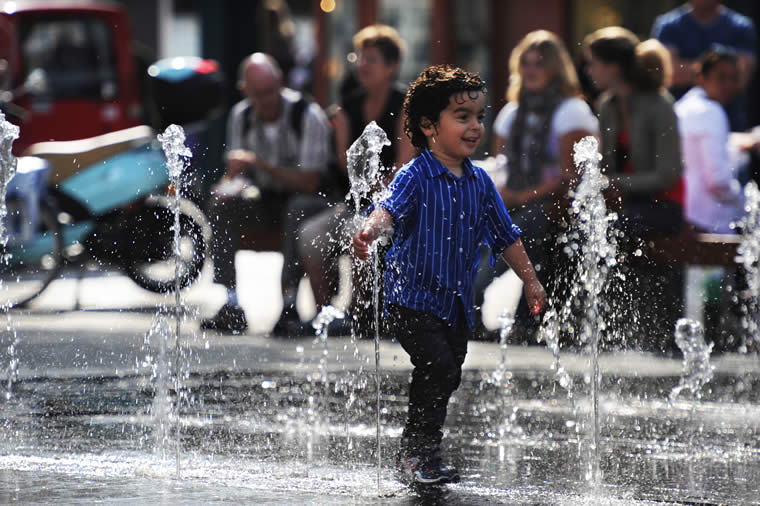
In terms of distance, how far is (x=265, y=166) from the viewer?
27.5 ft

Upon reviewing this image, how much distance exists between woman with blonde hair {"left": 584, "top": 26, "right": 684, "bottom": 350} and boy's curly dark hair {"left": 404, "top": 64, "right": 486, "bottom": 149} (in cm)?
247

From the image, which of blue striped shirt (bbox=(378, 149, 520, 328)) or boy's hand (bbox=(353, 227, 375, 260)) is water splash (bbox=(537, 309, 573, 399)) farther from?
boy's hand (bbox=(353, 227, 375, 260))

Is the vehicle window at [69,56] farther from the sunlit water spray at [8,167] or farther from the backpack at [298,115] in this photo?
the sunlit water spray at [8,167]

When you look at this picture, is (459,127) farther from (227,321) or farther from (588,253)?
(227,321)

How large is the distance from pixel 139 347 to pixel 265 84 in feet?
6.30

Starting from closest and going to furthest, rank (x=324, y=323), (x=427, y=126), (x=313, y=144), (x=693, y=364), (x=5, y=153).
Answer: (x=427, y=126), (x=5, y=153), (x=693, y=364), (x=324, y=323), (x=313, y=144)

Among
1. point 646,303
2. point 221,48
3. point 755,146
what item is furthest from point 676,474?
point 221,48

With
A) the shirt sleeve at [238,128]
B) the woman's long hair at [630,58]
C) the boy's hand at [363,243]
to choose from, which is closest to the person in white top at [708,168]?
the woman's long hair at [630,58]

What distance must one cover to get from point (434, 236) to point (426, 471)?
2.36 feet

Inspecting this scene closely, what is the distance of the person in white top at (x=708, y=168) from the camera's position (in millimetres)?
7547

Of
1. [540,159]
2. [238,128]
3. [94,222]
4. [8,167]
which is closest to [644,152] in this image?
[540,159]

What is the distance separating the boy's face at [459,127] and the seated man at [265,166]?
11.4 ft

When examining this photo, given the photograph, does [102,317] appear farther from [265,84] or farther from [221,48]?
[221,48]

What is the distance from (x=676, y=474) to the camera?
4.68 metres
